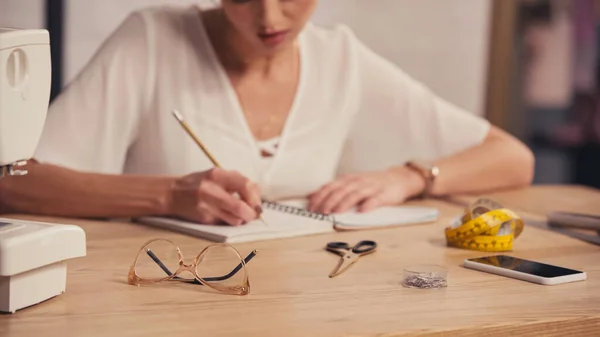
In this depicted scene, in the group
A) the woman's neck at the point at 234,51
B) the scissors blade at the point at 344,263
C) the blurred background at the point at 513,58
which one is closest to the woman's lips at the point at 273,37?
the woman's neck at the point at 234,51

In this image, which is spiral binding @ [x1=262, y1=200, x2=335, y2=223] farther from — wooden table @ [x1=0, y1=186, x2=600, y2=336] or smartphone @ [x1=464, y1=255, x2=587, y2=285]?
smartphone @ [x1=464, y1=255, x2=587, y2=285]

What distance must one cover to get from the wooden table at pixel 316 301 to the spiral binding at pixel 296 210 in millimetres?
174

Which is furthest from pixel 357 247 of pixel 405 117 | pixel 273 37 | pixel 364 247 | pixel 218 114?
pixel 405 117

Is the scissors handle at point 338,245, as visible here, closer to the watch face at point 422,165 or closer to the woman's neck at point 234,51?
the watch face at point 422,165

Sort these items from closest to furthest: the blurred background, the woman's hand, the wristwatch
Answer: the woman's hand < the wristwatch < the blurred background

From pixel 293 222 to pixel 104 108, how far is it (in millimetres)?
644

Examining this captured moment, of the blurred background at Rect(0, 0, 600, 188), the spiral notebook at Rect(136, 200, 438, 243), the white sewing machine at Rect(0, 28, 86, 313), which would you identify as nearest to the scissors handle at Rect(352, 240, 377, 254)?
the spiral notebook at Rect(136, 200, 438, 243)

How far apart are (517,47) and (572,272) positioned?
2592mm

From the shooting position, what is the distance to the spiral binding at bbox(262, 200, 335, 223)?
1.81 meters

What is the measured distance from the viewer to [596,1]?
12.8 feet

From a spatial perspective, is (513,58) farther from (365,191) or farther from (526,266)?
(526,266)

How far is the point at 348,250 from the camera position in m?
1.53

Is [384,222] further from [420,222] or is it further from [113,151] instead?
[113,151]

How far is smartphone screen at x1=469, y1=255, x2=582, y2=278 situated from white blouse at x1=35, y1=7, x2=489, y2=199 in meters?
0.89
